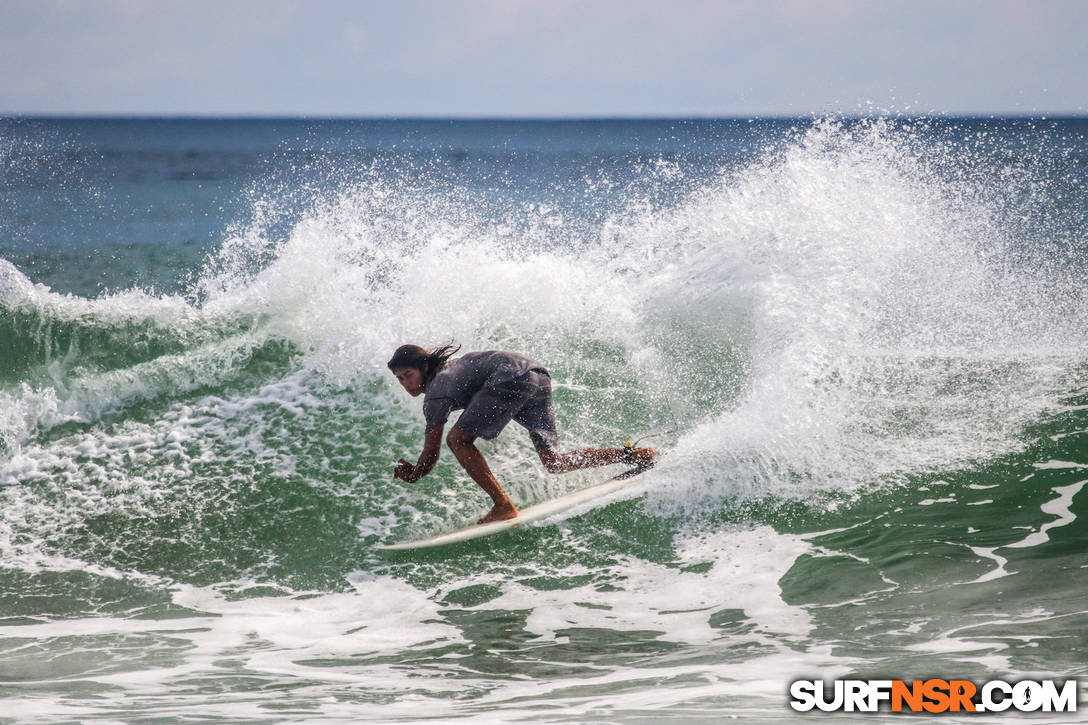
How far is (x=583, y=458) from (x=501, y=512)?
75 centimetres

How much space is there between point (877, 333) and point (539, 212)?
1897 cm

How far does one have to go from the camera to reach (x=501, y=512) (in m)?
6.41

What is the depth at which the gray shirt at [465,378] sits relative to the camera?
622 cm

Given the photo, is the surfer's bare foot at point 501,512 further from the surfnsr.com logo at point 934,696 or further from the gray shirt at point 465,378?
the surfnsr.com logo at point 934,696

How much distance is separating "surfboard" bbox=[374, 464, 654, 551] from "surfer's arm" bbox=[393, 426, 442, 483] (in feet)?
1.74

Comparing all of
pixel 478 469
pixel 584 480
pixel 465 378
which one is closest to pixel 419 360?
pixel 465 378

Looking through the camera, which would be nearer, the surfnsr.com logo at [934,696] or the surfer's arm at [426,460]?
the surfnsr.com logo at [934,696]

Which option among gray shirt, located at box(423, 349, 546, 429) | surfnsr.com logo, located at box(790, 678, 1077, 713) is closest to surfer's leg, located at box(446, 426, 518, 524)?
gray shirt, located at box(423, 349, 546, 429)

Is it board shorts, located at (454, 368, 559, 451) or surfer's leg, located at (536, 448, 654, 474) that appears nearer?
board shorts, located at (454, 368, 559, 451)

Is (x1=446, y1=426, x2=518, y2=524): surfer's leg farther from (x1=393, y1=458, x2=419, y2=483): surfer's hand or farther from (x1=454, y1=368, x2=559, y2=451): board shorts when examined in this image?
(x1=393, y1=458, x2=419, y2=483): surfer's hand

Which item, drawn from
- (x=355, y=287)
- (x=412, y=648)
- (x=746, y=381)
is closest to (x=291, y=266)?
(x=355, y=287)

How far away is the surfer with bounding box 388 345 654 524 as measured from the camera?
20.4ft

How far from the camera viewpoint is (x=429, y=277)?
9234 millimetres

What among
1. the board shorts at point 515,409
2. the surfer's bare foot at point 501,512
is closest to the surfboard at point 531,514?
the surfer's bare foot at point 501,512
